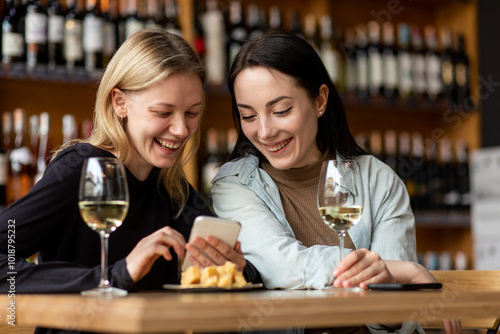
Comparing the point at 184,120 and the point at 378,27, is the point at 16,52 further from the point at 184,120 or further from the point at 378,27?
the point at 378,27

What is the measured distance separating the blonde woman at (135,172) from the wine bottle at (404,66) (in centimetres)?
184

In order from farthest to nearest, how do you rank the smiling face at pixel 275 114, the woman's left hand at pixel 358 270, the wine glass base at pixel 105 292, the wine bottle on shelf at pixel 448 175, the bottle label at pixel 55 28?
1. the wine bottle on shelf at pixel 448 175
2. the bottle label at pixel 55 28
3. the smiling face at pixel 275 114
4. the woman's left hand at pixel 358 270
5. the wine glass base at pixel 105 292

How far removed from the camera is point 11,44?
227cm

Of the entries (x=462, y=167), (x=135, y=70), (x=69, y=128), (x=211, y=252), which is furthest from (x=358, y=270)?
(x=462, y=167)

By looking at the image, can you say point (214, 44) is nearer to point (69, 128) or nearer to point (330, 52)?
point (330, 52)

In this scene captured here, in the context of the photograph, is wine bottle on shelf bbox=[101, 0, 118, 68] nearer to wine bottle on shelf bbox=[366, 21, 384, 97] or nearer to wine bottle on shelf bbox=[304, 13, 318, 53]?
wine bottle on shelf bbox=[304, 13, 318, 53]

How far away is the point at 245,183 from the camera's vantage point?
5.32 ft

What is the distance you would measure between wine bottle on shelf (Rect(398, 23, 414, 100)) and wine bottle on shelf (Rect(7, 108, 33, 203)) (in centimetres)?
172

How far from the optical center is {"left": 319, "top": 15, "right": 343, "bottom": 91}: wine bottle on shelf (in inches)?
116

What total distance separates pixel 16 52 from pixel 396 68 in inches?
67.1

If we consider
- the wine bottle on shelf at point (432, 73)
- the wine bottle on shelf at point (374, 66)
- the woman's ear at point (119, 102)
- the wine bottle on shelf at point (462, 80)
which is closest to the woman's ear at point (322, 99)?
the woman's ear at point (119, 102)

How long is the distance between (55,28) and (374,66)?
1432mm

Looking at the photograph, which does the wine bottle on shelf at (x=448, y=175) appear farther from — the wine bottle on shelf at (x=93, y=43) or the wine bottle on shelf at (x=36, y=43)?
the wine bottle on shelf at (x=36, y=43)

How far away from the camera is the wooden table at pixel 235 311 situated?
689mm
